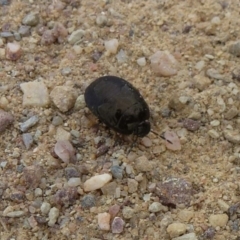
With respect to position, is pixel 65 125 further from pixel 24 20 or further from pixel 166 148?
pixel 24 20

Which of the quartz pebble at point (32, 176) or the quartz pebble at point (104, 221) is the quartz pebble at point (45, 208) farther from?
the quartz pebble at point (104, 221)

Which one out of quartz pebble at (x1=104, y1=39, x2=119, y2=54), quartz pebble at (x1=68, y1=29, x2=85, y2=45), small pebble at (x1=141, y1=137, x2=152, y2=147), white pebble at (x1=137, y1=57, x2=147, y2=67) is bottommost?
small pebble at (x1=141, y1=137, x2=152, y2=147)

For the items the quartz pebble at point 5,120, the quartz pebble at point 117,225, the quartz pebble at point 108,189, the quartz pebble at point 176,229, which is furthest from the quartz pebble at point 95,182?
the quartz pebble at point 5,120

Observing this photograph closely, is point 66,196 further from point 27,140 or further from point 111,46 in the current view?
point 111,46

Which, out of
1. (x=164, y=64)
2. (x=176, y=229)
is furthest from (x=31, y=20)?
(x=176, y=229)

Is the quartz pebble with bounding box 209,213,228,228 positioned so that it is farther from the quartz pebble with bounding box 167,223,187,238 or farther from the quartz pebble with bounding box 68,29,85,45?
the quartz pebble with bounding box 68,29,85,45

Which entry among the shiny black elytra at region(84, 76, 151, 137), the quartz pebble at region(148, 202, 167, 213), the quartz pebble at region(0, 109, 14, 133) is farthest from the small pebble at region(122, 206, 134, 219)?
the quartz pebble at region(0, 109, 14, 133)

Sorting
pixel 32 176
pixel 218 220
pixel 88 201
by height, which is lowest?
pixel 218 220
